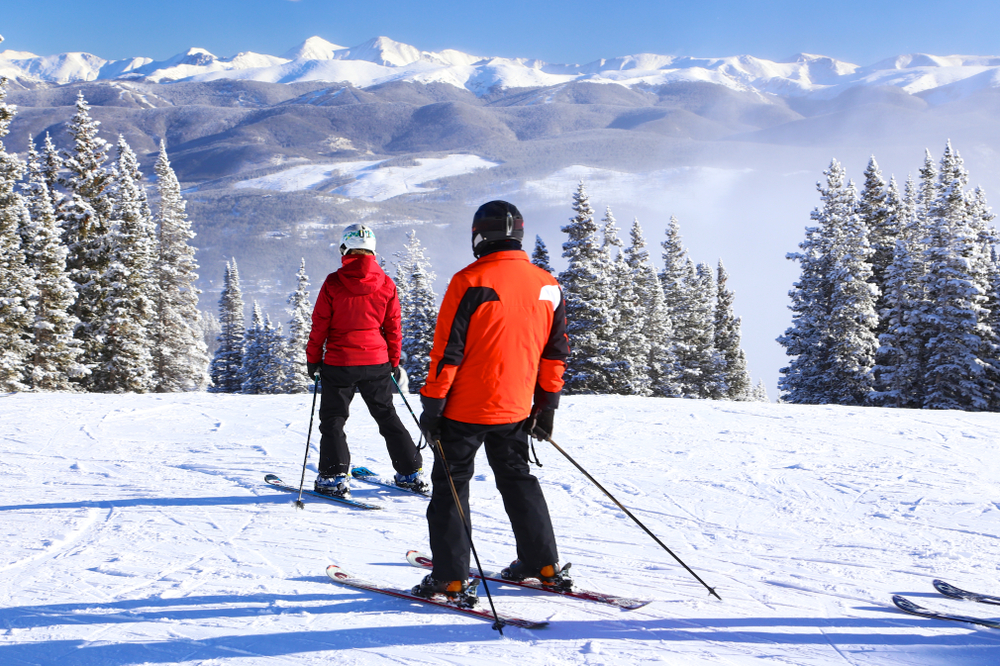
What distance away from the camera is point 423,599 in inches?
134

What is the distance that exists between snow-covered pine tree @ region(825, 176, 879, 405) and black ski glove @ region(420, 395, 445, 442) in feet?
86.9

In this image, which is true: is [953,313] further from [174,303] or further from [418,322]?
[174,303]

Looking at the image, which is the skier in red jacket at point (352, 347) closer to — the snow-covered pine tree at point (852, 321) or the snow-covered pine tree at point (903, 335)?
the snow-covered pine tree at point (903, 335)

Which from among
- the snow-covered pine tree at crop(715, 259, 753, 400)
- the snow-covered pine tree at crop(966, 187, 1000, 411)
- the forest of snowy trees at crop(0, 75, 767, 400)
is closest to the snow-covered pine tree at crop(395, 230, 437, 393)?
the forest of snowy trees at crop(0, 75, 767, 400)

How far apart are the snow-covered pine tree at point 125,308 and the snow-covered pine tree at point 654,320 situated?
22467 mm

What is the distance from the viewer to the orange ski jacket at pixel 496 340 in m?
3.00

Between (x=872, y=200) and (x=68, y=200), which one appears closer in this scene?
(x=68, y=200)

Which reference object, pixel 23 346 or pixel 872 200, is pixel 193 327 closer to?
pixel 23 346

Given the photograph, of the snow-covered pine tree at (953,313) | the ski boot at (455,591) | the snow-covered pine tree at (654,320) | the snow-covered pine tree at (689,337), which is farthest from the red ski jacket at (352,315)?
the snow-covered pine tree at (689,337)

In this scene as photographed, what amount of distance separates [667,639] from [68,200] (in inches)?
1085

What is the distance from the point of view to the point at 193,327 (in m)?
Answer: 30.5

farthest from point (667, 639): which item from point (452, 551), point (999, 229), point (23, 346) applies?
point (999, 229)

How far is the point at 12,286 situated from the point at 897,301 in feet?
101

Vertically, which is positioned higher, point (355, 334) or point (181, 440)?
point (355, 334)
